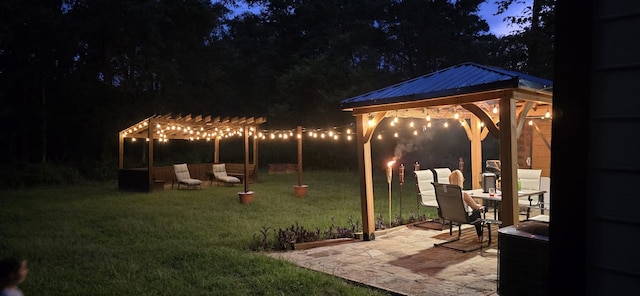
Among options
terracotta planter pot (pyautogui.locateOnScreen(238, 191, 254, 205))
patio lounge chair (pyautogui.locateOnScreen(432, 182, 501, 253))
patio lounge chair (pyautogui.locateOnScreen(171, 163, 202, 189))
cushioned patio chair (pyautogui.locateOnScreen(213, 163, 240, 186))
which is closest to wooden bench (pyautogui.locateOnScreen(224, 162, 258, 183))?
cushioned patio chair (pyautogui.locateOnScreen(213, 163, 240, 186))

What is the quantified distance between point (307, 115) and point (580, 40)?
64.6 ft

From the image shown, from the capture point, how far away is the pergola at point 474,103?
472cm

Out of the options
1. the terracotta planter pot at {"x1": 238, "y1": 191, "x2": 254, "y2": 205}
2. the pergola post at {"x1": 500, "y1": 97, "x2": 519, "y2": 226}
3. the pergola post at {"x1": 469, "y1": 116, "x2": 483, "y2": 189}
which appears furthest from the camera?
the terracotta planter pot at {"x1": 238, "y1": 191, "x2": 254, "y2": 205}

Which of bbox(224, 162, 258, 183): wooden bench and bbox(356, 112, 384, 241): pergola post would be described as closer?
bbox(356, 112, 384, 241): pergola post

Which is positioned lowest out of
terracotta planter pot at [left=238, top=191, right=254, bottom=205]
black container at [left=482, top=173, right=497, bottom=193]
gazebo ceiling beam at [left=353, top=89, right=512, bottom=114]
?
terracotta planter pot at [left=238, top=191, right=254, bottom=205]

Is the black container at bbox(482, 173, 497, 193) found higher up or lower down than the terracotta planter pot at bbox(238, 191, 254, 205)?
higher up

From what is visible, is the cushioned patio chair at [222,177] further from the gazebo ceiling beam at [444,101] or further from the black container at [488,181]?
the black container at [488,181]

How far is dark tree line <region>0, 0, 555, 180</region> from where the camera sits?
1691cm

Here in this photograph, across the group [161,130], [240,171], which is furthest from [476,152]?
[161,130]

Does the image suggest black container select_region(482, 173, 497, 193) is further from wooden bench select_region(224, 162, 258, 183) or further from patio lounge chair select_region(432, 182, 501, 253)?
wooden bench select_region(224, 162, 258, 183)

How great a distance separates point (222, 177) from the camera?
14492mm

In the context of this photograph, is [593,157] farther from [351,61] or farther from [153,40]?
[351,61]

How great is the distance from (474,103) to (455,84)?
389mm

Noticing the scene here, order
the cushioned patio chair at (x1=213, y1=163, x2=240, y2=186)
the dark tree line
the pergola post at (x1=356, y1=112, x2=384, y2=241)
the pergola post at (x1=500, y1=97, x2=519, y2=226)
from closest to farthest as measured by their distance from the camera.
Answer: the pergola post at (x1=500, y1=97, x2=519, y2=226)
the pergola post at (x1=356, y1=112, x2=384, y2=241)
the cushioned patio chair at (x1=213, y1=163, x2=240, y2=186)
the dark tree line
